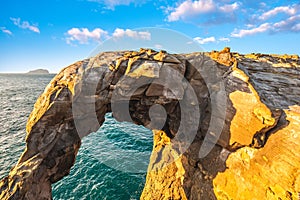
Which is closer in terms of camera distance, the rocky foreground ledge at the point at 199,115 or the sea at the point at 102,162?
the rocky foreground ledge at the point at 199,115

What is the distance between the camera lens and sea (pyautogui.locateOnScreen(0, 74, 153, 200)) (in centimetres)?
1741

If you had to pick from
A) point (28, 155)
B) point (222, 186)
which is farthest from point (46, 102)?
point (222, 186)

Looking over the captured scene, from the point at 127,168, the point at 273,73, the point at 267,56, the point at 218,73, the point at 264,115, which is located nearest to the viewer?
A: the point at 264,115

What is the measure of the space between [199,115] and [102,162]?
15.7 metres

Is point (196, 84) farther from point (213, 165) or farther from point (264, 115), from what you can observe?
point (213, 165)

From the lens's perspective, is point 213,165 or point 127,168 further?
point 127,168

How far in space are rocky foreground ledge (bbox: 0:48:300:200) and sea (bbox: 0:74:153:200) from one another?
21.6 ft

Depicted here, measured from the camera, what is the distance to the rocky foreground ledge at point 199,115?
9281mm

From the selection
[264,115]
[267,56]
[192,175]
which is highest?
[267,56]

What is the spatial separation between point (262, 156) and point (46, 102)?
13437mm

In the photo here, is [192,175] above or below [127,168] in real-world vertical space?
above

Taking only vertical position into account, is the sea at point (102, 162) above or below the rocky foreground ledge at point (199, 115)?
below

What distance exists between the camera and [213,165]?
1203cm

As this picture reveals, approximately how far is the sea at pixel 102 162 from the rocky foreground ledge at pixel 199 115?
259 inches
